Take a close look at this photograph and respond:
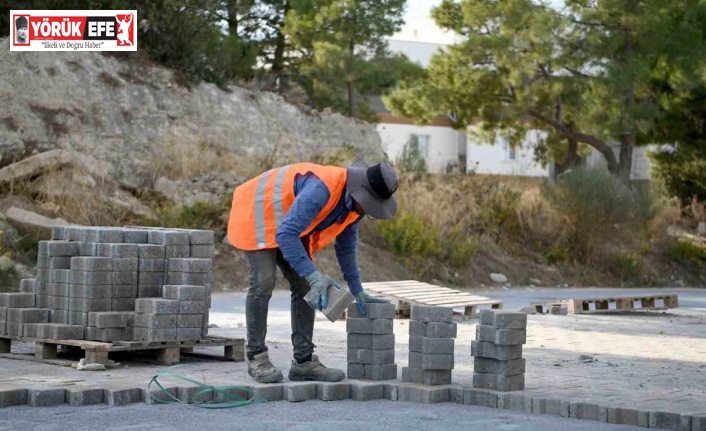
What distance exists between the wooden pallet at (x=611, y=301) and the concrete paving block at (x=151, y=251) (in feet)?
24.9

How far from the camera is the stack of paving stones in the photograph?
827cm

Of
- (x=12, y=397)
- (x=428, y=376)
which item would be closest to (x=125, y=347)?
(x=12, y=397)

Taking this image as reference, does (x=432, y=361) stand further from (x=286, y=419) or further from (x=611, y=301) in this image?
(x=611, y=301)

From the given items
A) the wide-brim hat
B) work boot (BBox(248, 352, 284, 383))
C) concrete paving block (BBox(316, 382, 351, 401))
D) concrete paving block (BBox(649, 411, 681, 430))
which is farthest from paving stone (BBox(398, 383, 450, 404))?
concrete paving block (BBox(649, 411, 681, 430))

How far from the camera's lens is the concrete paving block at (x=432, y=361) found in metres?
8.02

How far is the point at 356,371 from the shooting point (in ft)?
27.4

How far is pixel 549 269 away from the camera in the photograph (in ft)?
81.2

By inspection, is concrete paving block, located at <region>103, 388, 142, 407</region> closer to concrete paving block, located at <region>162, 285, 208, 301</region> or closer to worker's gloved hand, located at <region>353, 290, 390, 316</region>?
concrete paving block, located at <region>162, 285, 208, 301</region>

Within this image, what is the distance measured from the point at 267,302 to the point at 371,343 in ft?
2.83

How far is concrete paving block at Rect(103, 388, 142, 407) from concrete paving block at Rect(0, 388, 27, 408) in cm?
54

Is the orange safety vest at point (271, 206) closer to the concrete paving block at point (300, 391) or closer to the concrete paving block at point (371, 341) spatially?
the concrete paving block at point (371, 341)

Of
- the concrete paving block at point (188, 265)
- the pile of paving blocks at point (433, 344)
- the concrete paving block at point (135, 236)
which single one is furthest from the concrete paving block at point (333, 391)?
the concrete paving block at point (135, 236)

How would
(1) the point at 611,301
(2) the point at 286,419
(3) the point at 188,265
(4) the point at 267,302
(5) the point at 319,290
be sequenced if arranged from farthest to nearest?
(1) the point at 611,301 → (3) the point at 188,265 → (4) the point at 267,302 → (5) the point at 319,290 → (2) the point at 286,419

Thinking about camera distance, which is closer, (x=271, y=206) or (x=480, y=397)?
(x=480, y=397)
